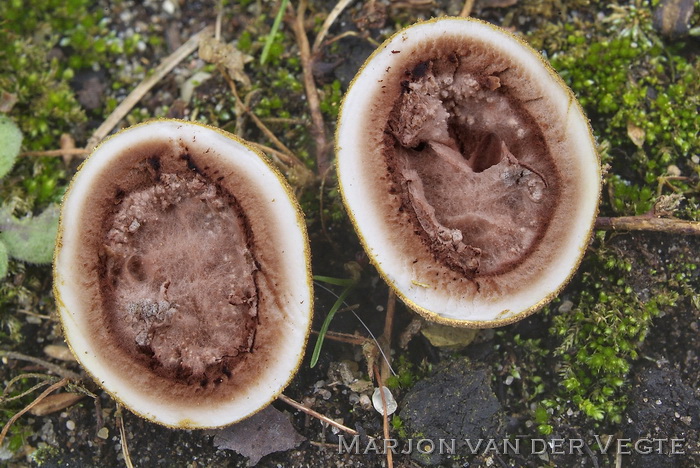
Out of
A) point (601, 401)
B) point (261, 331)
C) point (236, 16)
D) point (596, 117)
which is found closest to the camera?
point (261, 331)

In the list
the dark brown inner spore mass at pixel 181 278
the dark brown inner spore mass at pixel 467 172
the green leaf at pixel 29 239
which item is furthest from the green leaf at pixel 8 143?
the dark brown inner spore mass at pixel 467 172

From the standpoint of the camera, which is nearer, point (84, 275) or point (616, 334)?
point (84, 275)

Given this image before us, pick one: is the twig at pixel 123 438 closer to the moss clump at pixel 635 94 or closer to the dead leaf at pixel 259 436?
the dead leaf at pixel 259 436

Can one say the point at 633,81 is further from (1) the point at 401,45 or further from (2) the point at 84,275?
(2) the point at 84,275

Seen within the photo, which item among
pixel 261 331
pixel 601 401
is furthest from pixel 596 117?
pixel 261 331

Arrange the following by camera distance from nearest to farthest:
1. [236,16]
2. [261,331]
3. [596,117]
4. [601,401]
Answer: [261,331] < [601,401] < [596,117] < [236,16]

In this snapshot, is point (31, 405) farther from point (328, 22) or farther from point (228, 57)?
point (328, 22)

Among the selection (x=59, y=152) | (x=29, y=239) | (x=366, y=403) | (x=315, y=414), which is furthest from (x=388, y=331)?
(x=59, y=152)
